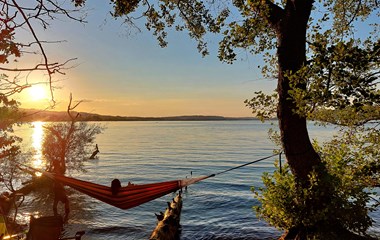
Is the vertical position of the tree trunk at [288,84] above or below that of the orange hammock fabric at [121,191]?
above

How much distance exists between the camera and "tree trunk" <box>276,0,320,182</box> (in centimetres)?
675

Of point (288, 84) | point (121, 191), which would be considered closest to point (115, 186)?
point (121, 191)

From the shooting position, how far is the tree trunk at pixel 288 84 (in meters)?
6.75

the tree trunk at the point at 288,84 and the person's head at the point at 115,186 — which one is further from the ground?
the tree trunk at the point at 288,84

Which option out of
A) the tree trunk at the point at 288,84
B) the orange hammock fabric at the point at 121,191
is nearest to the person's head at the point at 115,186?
the orange hammock fabric at the point at 121,191

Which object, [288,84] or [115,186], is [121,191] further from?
[288,84]

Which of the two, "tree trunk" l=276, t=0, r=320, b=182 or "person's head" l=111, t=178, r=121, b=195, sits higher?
"tree trunk" l=276, t=0, r=320, b=182

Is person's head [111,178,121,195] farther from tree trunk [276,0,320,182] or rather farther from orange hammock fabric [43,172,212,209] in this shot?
tree trunk [276,0,320,182]

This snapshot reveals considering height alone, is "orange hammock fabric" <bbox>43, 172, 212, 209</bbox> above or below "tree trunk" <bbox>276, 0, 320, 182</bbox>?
below

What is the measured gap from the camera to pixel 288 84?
6867mm

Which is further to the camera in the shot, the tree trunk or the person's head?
the tree trunk

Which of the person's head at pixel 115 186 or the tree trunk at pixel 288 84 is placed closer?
the person's head at pixel 115 186

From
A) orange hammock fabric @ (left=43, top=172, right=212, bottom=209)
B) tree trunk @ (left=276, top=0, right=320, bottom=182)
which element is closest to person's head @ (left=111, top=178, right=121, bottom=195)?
orange hammock fabric @ (left=43, top=172, right=212, bottom=209)

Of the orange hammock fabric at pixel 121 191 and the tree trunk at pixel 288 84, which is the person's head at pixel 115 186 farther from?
the tree trunk at pixel 288 84
